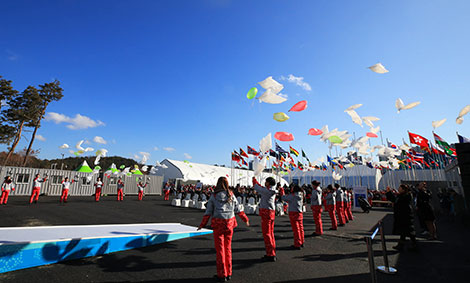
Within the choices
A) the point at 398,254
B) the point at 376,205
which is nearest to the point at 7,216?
the point at 398,254

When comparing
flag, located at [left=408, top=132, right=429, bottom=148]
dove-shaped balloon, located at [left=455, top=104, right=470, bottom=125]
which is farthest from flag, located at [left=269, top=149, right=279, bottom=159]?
dove-shaped balloon, located at [left=455, top=104, right=470, bottom=125]

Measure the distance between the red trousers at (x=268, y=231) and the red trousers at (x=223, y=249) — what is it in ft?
3.96

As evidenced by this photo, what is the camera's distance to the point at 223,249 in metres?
3.33

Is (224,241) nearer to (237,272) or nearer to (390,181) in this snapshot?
(237,272)

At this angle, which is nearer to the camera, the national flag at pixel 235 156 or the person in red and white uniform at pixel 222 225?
the person in red and white uniform at pixel 222 225

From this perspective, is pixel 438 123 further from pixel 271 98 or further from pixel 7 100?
pixel 7 100

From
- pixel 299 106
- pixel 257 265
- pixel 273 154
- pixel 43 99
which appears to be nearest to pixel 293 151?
pixel 273 154

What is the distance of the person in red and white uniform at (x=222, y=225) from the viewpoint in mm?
3271

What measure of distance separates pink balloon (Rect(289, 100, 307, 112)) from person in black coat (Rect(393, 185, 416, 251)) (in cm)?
372

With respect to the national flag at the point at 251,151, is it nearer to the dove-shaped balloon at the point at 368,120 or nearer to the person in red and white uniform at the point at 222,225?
the dove-shaped balloon at the point at 368,120

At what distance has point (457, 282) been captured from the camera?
3.42 m

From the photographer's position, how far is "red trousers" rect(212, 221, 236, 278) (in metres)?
3.26

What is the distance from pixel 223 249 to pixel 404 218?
189 inches

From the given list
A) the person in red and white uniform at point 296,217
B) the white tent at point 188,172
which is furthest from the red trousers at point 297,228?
Answer: the white tent at point 188,172
